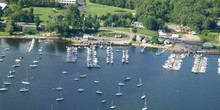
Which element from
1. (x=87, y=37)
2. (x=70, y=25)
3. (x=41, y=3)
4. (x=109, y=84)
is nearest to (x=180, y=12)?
(x=70, y=25)

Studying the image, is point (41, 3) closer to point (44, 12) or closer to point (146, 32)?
point (44, 12)

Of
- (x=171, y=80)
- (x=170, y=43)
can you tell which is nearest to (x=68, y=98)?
(x=171, y=80)

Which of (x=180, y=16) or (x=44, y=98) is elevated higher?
(x=180, y=16)

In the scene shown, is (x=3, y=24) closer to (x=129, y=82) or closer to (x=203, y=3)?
(x=129, y=82)

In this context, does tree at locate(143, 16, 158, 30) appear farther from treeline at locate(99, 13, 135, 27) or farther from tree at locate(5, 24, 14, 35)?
tree at locate(5, 24, 14, 35)

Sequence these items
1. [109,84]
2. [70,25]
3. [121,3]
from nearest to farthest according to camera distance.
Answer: [109,84] < [70,25] < [121,3]

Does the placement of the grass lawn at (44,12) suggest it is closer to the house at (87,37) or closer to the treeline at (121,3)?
the house at (87,37)
